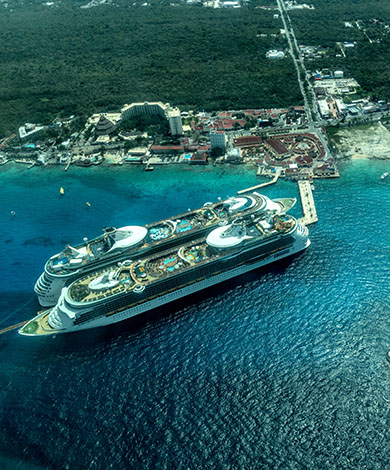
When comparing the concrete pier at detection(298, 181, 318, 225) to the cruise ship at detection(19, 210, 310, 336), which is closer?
the cruise ship at detection(19, 210, 310, 336)

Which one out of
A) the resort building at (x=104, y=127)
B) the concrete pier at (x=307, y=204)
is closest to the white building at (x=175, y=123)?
the resort building at (x=104, y=127)

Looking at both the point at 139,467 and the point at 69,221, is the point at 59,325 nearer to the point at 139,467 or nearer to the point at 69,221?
the point at 139,467

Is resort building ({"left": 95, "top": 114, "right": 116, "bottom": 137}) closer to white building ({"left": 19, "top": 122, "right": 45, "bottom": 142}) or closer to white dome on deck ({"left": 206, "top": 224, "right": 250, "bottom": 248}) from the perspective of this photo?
white building ({"left": 19, "top": 122, "right": 45, "bottom": 142})

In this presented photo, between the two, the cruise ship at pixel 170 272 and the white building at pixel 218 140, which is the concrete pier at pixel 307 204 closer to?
the cruise ship at pixel 170 272

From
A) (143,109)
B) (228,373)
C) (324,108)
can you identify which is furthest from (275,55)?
(228,373)

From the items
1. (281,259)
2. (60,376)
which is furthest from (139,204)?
(60,376)

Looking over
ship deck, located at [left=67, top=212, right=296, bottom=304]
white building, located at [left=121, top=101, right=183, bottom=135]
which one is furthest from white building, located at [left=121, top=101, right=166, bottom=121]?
ship deck, located at [left=67, top=212, right=296, bottom=304]
